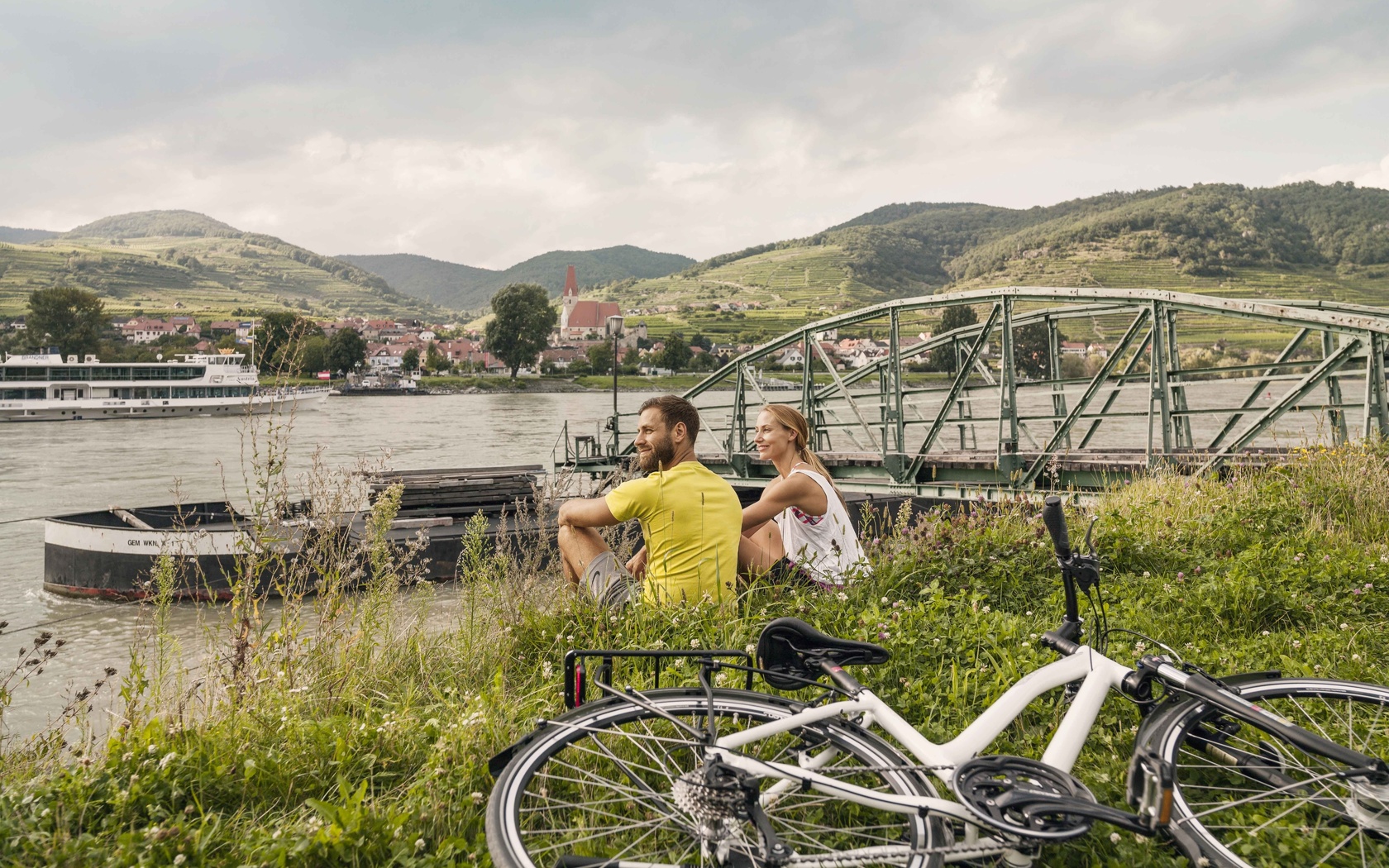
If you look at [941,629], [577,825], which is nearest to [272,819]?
[577,825]

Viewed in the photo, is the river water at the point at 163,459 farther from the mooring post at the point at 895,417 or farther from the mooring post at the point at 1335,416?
the mooring post at the point at 895,417

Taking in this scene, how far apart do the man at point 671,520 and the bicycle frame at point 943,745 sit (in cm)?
178

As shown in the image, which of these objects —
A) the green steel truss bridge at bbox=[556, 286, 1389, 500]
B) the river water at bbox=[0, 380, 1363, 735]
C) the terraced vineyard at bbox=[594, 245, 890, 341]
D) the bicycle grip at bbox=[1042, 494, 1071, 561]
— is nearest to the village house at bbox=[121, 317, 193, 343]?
the terraced vineyard at bbox=[594, 245, 890, 341]

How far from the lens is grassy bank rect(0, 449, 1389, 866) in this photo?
2.11 meters

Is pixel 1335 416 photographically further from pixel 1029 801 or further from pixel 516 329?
pixel 516 329

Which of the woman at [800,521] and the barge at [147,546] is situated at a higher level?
the woman at [800,521]

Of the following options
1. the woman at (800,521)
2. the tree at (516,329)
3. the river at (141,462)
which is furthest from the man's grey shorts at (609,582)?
the tree at (516,329)

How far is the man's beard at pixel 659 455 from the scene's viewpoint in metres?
3.80

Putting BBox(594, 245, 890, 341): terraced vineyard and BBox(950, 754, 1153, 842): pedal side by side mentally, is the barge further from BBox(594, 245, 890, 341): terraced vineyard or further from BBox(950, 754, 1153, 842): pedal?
BBox(594, 245, 890, 341): terraced vineyard

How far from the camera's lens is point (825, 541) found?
14.9ft

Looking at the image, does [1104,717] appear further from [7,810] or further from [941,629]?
[7,810]

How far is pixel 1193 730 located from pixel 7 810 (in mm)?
3072

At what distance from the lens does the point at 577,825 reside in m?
2.05

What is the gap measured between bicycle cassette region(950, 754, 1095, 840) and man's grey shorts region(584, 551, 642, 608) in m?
2.35
